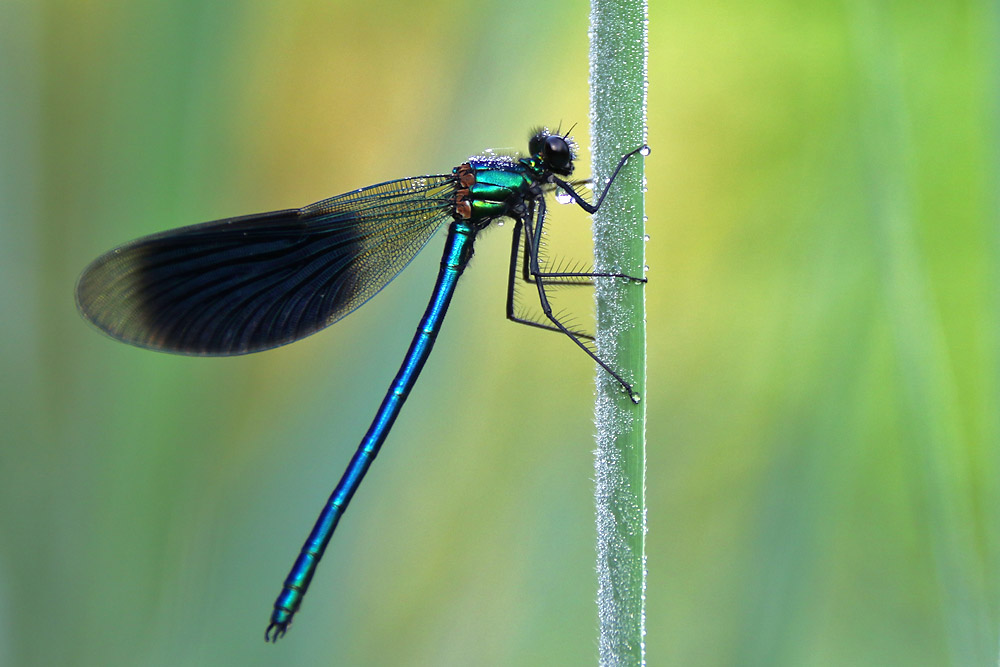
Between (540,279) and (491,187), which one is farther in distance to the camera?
(491,187)

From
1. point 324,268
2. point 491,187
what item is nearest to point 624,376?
point 491,187

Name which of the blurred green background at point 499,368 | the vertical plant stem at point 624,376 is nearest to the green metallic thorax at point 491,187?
the blurred green background at point 499,368

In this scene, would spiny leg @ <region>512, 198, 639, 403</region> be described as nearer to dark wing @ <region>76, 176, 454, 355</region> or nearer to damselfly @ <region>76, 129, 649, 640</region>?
damselfly @ <region>76, 129, 649, 640</region>

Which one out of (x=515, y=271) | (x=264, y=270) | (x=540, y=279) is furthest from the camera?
(x=264, y=270)

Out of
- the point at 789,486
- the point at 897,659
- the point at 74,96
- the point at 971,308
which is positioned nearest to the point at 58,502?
the point at 74,96

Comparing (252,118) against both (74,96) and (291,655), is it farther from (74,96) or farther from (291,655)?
(291,655)

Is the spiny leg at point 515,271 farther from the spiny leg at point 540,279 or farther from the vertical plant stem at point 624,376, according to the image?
the vertical plant stem at point 624,376

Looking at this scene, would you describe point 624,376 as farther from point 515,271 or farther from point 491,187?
point 491,187
